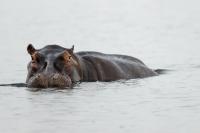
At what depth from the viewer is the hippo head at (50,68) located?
45.8ft

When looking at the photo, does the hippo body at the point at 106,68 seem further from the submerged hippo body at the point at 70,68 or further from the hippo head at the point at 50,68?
the hippo head at the point at 50,68

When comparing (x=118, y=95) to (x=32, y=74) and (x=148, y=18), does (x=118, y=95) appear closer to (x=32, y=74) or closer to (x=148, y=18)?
(x=32, y=74)

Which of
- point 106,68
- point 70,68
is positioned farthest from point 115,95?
point 106,68

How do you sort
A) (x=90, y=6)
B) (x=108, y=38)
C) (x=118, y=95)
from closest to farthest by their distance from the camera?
(x=118, y=95)
(x=108, y=38)
(x=90, y=6)

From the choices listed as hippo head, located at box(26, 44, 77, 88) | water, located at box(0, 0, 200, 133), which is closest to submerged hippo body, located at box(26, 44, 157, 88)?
hippo head, located at box(26, 44, 77, 88)

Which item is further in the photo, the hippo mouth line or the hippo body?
the hippo body

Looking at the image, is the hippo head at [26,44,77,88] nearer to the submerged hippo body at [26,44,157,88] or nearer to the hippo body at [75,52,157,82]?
the submerged hippo body at [26,44,157,88]

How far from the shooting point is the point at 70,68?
14.5 meters

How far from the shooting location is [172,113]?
37.4ft

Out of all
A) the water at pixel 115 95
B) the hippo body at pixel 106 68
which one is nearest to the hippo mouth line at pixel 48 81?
the water at pixel 115 95

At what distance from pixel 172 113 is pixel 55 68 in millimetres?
3360

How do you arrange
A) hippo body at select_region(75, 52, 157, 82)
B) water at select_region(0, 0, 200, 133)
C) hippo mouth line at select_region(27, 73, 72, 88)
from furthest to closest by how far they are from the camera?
1. hippo body at select_region(75, 52, 157, 82)
2. hippo mouth line at select_region(27, 73, 72, 88)
3. water at select_region(0, 0, 200, 133)

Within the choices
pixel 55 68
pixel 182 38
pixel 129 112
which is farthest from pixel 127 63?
pixel 182 38

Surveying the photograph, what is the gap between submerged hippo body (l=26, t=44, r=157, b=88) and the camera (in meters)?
14.0
